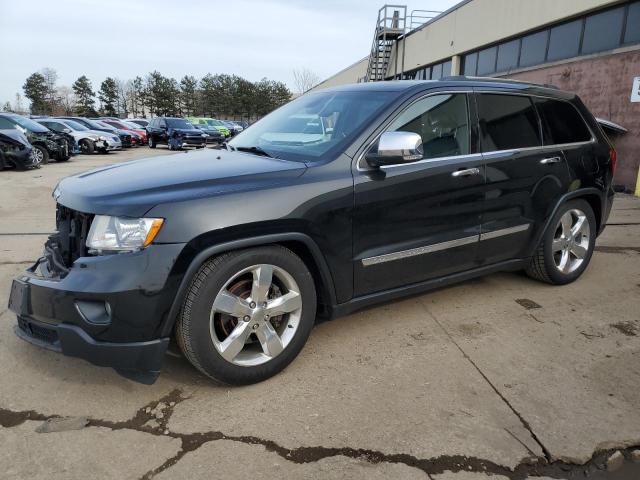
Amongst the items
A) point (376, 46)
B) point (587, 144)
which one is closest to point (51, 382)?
point (587, 144)

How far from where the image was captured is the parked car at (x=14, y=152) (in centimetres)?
1305

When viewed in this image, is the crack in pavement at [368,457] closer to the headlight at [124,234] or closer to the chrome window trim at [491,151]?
the headlight at [124,234]

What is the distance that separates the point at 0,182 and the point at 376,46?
71.8ft

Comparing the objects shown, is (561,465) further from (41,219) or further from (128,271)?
(41,219)

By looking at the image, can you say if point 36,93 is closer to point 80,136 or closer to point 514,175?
point 80,136

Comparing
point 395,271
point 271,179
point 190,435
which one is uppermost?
point 271,179

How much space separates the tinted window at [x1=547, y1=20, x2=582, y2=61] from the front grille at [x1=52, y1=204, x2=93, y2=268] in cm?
1300

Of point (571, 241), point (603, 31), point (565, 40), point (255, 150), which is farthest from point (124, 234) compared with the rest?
point (565, 40)

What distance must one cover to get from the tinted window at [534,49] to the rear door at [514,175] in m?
11.4

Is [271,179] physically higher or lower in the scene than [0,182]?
higher

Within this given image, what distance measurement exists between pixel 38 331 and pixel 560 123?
4.23 metres

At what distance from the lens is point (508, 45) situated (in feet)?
50.5

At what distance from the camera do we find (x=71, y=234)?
2678mm

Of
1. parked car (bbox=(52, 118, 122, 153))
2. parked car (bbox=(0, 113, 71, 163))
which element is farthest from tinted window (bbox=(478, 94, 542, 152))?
parked car (bbox=(52, 118, 122, 153))
